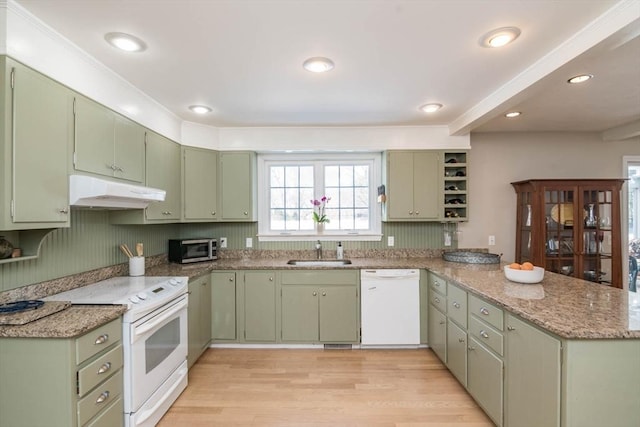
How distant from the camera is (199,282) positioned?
2.94 metres

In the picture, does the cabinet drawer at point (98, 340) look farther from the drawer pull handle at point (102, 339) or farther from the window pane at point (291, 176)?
the window pane at point (291, 176)

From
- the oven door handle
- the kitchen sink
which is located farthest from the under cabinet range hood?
the kitchen sink

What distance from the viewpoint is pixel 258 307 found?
321cm

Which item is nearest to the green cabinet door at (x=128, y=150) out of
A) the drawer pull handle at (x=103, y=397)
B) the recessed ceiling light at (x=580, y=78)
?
the drawer pull handle at (x=103, y=397)

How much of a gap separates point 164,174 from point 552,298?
318 cm

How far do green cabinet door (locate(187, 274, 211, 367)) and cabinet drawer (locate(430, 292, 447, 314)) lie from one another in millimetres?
2244

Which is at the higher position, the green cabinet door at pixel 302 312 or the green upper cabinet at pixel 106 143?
the green upper cabinet at pixel 106 143

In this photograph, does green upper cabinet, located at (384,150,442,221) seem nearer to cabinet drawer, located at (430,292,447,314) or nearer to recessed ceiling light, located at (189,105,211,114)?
cabinet drawer, located at (430,292,447,314)

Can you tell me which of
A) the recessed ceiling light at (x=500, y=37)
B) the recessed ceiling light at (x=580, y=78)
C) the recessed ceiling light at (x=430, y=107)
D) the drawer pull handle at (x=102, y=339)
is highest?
the recessed ceiling light at (x=580, y=78)

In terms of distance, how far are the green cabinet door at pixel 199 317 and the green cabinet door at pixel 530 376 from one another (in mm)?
2423

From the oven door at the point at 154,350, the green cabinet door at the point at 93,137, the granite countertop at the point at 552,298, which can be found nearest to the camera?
the granite countertop at the point at 552,298

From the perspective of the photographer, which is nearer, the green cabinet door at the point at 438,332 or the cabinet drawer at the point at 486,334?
the cabinet drawer at the point at 486,334

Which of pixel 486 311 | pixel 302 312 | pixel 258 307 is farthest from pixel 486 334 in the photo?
pixel 258 307

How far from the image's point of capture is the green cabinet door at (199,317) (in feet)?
9.07
